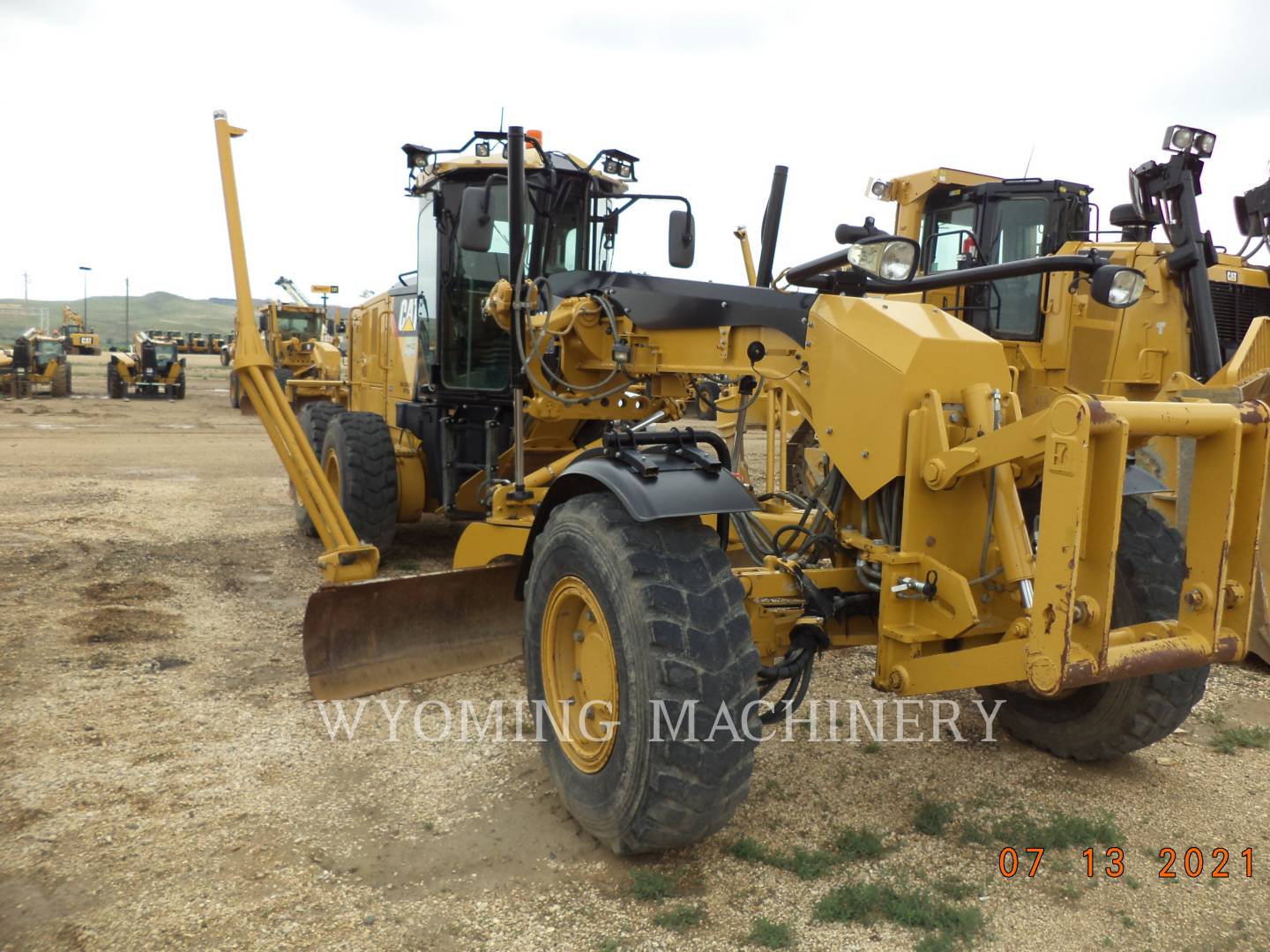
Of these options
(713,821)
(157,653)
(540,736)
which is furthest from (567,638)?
(157,653)

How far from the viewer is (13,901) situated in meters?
2.81

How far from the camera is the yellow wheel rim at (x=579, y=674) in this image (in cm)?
317

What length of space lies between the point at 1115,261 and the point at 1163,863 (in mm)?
5608

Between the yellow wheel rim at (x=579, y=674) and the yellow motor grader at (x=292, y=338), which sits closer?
the yellow wheel rim at (x=579, y=674)

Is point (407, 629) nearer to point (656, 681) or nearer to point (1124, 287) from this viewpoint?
point (656, 681)

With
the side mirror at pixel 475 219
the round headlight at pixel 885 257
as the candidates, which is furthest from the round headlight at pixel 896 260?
the side mirror at pixel 475 219

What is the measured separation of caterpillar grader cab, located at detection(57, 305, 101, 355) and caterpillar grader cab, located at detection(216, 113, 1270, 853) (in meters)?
37.2

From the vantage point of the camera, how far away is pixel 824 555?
3633 mm

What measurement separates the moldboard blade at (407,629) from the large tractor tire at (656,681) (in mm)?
1426

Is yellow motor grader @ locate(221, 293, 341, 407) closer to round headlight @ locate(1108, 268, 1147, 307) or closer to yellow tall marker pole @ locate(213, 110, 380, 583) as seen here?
yellow tall marker pole @ locate(213, 110, 380, 583)

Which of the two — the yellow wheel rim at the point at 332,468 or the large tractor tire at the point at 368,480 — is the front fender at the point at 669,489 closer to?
the large tractor tire at the point at 368,480

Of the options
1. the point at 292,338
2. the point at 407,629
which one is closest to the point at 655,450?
the point at 407,629

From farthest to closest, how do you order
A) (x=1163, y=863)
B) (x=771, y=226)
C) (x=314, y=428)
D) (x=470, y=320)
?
(x=314, y=428) < (x=470, y=320) < (x=771, y=226) < (x=1163, y=863)

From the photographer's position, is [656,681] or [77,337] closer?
[656,681]
